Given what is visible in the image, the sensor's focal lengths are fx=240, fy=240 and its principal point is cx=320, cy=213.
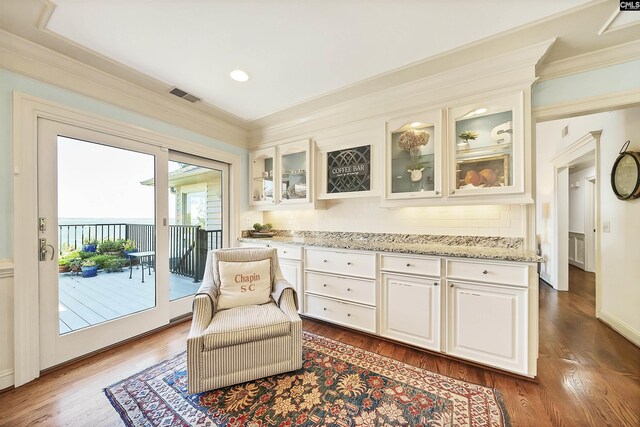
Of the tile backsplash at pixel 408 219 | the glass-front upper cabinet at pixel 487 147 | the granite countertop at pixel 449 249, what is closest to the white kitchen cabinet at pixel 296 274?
the granite countertop at pixel 449 249

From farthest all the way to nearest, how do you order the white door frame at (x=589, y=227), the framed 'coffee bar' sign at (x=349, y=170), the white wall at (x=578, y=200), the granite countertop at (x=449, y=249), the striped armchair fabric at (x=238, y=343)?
1. the white wall at (x=578, y=200)
2. the white door frame at (x=589, y=227)
3. the framed 'coffee bar' sign at (x=349, y=170)
4. the granite countertop at (x=449, y=249)
5. the striped armchair fabric at (x=238, y=343)

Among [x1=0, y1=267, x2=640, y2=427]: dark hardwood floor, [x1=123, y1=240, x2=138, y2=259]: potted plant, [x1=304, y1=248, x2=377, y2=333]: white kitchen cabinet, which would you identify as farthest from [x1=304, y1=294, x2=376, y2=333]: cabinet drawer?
[x1=123, y1=240, x2=138, y2=259]: potted plant

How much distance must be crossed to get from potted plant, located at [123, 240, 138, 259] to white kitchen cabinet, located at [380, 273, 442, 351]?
2.61 meters

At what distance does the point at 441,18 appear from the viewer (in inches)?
61.9

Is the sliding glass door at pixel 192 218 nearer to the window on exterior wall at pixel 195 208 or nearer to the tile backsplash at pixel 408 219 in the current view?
the window on exterior wall at pixel 195 208

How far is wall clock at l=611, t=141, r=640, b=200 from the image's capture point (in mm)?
2299

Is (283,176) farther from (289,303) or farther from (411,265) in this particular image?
(411,265)

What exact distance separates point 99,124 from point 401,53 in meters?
2.72

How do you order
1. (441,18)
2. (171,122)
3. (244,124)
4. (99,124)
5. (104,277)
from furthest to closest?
1. (244,124)
2. (171,122)
3. (104,277)
4. (99,124)
5. (441,18)

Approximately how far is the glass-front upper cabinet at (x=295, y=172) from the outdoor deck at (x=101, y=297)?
5.78 feet

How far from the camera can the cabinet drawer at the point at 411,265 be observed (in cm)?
208

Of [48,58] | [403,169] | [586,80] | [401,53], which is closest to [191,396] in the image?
[403,169]

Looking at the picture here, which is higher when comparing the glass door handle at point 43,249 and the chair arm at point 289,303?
the glass door handle at point 43,249

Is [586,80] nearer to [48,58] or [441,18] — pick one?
[441,18]
